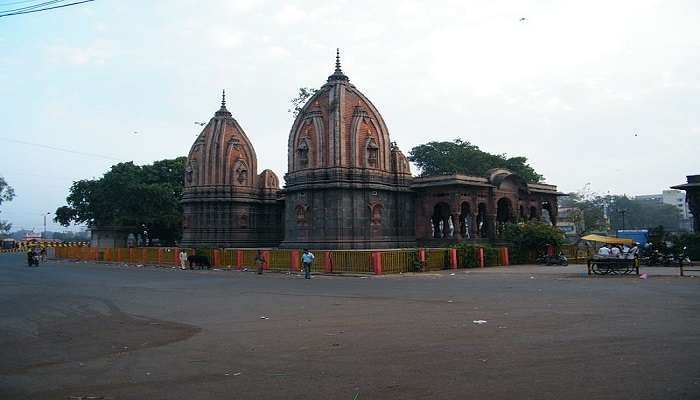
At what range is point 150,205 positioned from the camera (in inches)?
2014

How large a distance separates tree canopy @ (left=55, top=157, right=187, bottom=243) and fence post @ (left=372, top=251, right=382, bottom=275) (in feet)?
109

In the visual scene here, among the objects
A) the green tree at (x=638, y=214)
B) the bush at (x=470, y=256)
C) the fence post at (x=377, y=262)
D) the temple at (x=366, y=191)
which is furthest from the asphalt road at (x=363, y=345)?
the green tree at (x=638, y=214)

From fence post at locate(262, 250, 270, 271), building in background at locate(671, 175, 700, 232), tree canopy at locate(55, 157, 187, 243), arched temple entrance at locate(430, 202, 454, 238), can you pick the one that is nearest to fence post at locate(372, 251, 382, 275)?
fence post at locate(262, 250, 270, 271)

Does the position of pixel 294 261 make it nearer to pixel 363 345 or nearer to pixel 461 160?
pixel 363 345

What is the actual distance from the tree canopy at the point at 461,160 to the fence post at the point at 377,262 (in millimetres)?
37528

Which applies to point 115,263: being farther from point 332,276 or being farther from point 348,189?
point 332,276

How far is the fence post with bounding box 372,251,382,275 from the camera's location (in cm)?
2361

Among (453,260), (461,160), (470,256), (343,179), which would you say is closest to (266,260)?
(343,179)

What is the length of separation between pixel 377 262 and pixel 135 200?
34477mm

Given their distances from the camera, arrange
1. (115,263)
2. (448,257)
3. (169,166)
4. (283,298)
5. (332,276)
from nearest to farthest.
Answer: (283,298) < (332,276) < (448,257) < (115,263) < (169,166)

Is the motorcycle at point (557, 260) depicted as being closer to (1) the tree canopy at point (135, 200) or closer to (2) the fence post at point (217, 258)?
(2) the fence post at point (217, 258)

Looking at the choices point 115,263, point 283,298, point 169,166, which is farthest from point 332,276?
point 169,166

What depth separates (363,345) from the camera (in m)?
8.27

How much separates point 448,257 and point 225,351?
19.5 m
